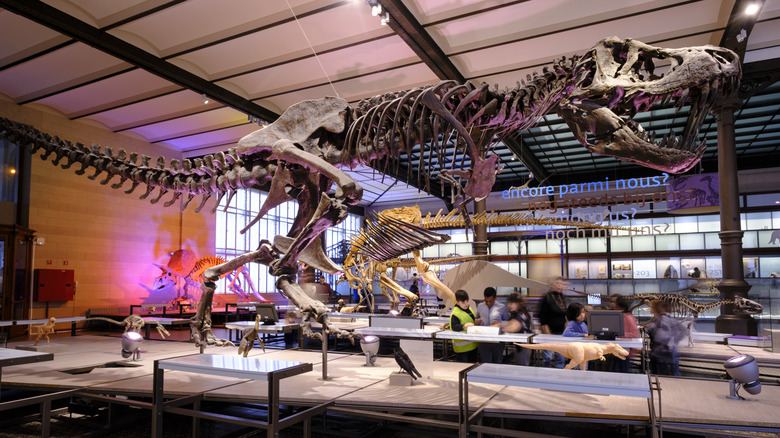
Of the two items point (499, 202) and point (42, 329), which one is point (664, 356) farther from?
point (499, 202)

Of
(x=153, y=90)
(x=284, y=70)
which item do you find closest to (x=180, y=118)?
(x=153, y=90)

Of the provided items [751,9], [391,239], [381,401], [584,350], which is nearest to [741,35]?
[751,9]

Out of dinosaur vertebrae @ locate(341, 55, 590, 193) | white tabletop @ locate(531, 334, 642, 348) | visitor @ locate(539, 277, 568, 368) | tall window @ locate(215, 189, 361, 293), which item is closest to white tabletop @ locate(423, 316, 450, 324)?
visitor @ locate(539, 277, 568, 368)

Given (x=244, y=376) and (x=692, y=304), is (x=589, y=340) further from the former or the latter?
(x=692, y=304)

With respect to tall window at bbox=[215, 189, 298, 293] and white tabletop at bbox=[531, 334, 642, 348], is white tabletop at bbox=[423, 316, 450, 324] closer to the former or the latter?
white tabletop at bbox=[531, 334, 642, 348]

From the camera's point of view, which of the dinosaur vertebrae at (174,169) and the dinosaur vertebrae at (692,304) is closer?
the dinosaur vertebrae at (174,169)

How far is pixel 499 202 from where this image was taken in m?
22.9

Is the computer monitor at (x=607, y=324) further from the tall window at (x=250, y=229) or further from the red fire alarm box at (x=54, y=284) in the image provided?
the tall window at (x=250, y=229)

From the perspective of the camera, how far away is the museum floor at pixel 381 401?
165 inches

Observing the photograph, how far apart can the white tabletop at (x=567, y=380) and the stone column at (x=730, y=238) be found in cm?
742

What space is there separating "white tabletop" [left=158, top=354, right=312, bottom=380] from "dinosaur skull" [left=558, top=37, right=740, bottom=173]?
300cm

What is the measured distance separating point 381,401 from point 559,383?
5.93ft

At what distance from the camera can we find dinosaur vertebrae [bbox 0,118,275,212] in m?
6.42

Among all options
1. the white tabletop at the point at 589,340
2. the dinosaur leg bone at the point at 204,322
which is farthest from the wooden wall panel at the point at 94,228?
the white tabletop at the point at 589,340
